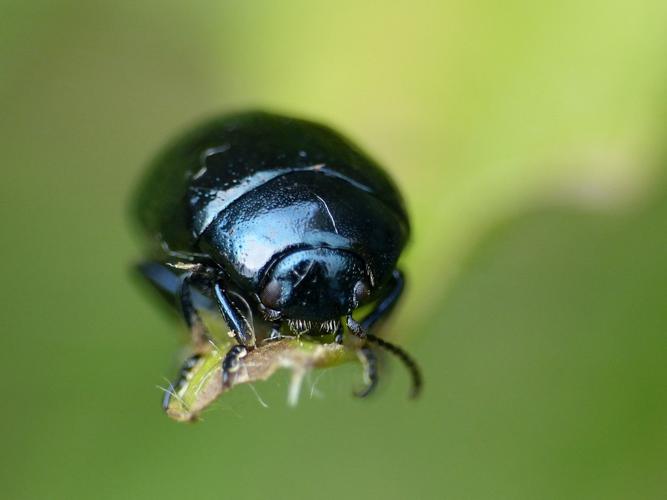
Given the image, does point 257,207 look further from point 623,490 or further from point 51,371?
point 623,490

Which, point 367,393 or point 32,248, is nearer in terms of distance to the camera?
point 367,393

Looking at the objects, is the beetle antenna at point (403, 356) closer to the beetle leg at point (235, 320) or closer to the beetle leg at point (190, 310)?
the beetle leg at point (235, 320)

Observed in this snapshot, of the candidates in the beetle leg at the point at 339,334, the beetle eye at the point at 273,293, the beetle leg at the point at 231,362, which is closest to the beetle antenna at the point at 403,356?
the beetle leg at the point at 339,334

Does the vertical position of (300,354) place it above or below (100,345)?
above

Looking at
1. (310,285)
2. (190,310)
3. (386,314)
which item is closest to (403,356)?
(386,314)

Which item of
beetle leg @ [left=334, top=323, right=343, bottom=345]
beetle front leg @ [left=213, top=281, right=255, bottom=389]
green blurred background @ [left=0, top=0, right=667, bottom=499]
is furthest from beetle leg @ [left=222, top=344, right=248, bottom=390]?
green blurred background @ [left=0, top=0, right=667, bottom=499]

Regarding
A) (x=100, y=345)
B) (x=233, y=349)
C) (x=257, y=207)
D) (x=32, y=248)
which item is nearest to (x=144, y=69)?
(x=32, y=248)

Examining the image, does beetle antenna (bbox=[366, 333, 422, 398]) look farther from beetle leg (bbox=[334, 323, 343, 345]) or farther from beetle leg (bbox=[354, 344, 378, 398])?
beetle leg (bbox=[334, 323, 343, 345])
